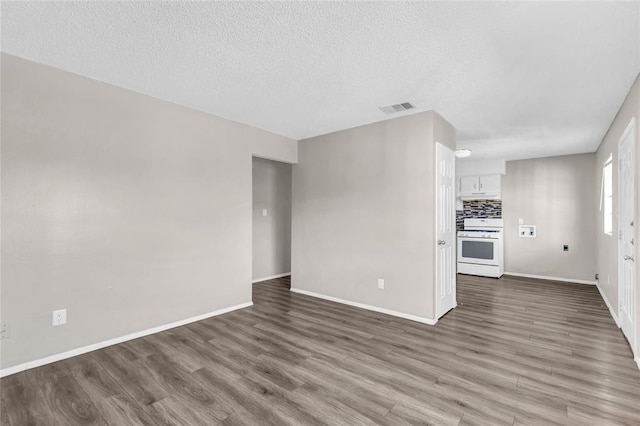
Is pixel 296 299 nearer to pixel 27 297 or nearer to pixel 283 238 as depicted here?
pixel 283 238

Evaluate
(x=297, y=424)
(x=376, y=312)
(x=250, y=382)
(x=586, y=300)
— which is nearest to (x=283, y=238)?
(x=376, y=312)

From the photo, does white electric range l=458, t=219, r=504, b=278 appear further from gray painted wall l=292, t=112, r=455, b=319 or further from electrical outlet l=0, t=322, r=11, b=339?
electrical outlet l=0, t=322, r=11, b=339

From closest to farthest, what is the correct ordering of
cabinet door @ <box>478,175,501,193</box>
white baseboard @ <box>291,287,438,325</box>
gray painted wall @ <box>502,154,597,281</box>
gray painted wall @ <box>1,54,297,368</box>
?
gray painted wall @ <box>1,54,297,368</box> < white baseboard @ <box>291,287,438,325</box> < gray painted wall @ <box>502,154,597,281</box> < cabinet door @ <box>478,175,501,193</box>

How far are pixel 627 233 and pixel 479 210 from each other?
4042mm

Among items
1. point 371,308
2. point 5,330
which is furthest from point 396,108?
point 5,330

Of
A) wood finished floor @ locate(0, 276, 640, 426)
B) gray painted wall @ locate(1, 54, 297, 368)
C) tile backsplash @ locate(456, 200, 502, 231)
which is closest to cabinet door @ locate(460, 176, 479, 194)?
tile backsplash @ locate(456, 200, 502, 231)

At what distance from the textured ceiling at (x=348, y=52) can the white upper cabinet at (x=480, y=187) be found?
3.04 m

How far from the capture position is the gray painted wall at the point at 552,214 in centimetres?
581

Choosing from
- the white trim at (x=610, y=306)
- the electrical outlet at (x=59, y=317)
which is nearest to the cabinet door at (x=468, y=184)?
the white trim at (x=610, y=306)

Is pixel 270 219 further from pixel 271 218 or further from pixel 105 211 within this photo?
pixel 105 211

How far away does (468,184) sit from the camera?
6.85 meters

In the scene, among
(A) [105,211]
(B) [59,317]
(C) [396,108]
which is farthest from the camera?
(C) [396,108]

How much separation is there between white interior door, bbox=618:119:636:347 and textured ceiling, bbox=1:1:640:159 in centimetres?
53

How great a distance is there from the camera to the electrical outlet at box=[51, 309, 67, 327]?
261 cm
